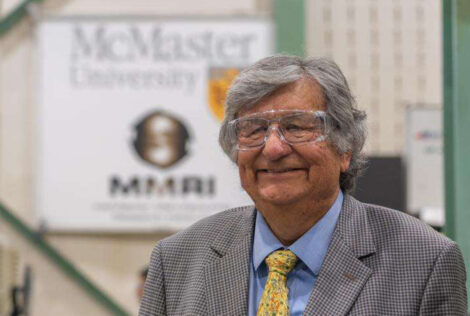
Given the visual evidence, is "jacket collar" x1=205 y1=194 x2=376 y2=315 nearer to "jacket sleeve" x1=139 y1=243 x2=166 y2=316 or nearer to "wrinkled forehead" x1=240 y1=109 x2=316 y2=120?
"jacket sleeve" x1=139 y1=243 x2=166 y2=316

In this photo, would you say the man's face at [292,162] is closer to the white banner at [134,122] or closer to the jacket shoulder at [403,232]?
the jacket shoulder at [403,232]

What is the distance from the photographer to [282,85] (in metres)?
1.78

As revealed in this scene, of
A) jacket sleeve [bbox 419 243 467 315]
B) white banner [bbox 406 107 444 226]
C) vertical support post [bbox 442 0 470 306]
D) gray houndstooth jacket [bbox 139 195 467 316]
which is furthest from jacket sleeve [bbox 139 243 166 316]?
white banner [bbox 406 107 444 226]

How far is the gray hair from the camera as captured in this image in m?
1.78

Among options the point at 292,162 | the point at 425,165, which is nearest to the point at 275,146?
the point at 292,162

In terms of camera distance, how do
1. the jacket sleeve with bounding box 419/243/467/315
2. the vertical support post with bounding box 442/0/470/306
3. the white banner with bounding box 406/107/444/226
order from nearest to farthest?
1. the jacket sleeve with bounding box 419/243/467/315
2. the vertical support post with bounding box 442/0/470/306
3. the white banner with bounding box 406/107/444/226

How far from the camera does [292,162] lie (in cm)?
176

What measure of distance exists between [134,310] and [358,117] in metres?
Result: 4.15

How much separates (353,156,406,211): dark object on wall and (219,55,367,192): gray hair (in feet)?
6.11

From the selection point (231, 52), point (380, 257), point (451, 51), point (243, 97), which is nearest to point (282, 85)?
point (243, 97)

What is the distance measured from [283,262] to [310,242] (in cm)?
7

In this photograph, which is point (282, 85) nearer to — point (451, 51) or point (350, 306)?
point (350, 306)

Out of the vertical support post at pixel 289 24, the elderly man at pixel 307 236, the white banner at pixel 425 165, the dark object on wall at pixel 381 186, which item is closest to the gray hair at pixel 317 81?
the elderly man at pixel 307 236

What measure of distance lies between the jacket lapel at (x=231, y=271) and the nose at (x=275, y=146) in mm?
259
